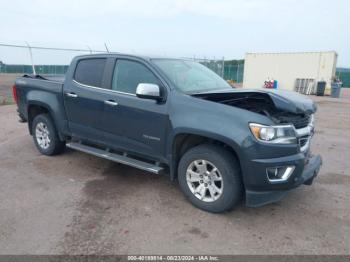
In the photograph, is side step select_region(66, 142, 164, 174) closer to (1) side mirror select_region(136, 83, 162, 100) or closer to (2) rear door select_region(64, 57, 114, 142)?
(2) rear door select_region(64, 57, 114, 142)

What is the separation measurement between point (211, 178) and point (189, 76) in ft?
5.16

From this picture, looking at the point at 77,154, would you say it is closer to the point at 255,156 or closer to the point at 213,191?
the point at 213,191

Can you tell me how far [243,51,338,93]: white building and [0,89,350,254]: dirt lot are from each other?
19.8 m

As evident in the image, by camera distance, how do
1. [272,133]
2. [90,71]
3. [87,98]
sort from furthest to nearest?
1. [90,71]
2. [87,98]
3. [272,133]

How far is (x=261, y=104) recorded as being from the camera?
12.8ft

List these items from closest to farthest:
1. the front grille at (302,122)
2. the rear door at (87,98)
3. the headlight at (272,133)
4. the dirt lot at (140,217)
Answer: the dirt lot at (140,217) → the headlight at (272,133) → the front grille at (302,122) → the rear door at (87,98)

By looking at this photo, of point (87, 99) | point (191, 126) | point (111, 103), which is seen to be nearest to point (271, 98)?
point (191, 126)

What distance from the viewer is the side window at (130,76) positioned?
443 cm

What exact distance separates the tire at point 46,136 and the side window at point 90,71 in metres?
1.09

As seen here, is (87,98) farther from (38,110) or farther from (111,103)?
(38,110)

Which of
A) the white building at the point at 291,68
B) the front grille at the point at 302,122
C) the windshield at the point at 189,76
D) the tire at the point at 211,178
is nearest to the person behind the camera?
the tire at the point at 211,178

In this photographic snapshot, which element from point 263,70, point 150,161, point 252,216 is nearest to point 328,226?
point 252,216

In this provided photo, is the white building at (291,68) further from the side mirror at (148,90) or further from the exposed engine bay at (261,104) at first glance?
the side mirror at (148,90)

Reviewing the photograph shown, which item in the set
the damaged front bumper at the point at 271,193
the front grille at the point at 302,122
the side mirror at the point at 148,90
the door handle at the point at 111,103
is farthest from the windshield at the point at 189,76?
the damaged front bumper at the point at 271,193
